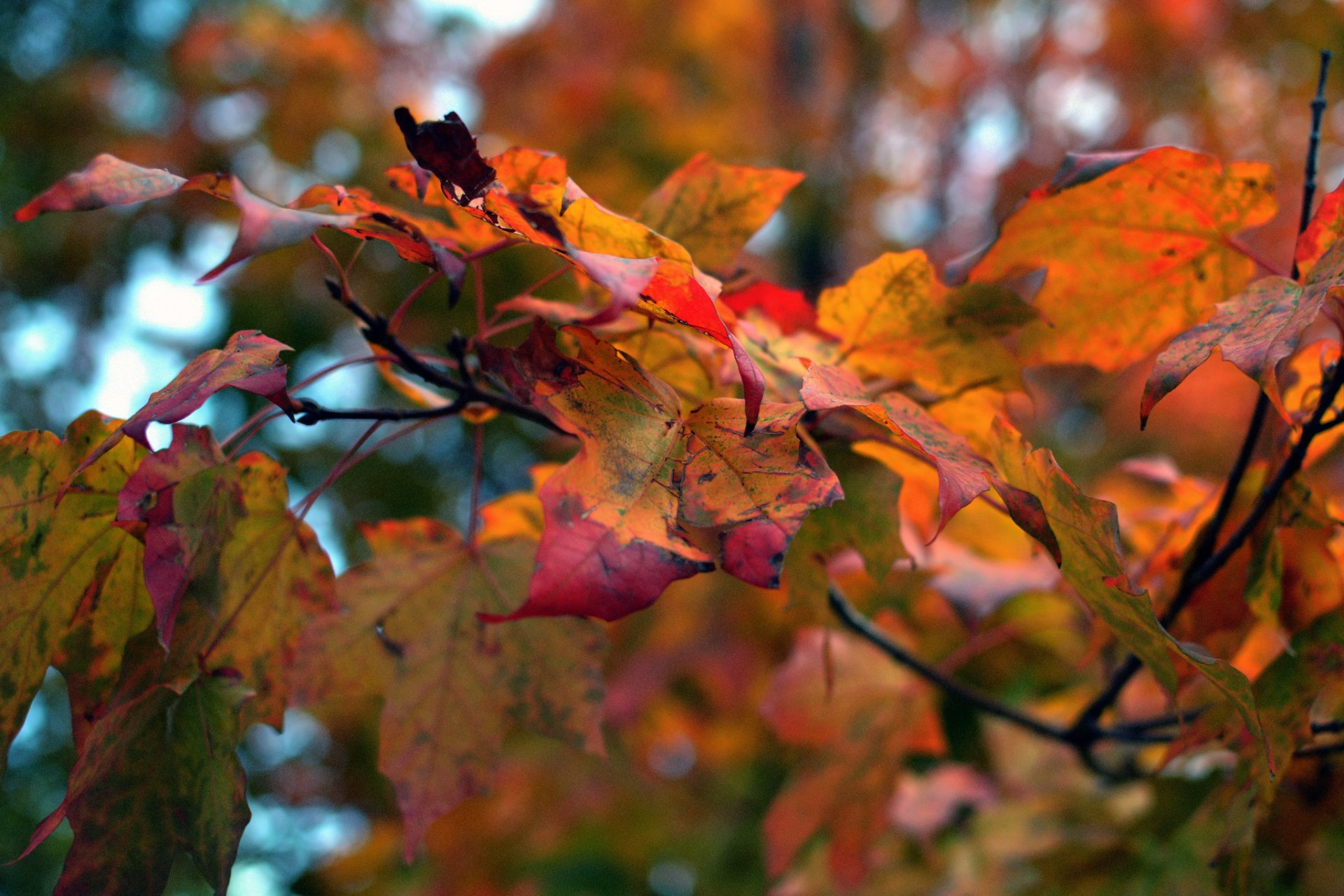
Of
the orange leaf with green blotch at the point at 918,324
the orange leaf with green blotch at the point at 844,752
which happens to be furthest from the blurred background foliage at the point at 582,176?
the orange leaf with green blotch at the point at 918,324

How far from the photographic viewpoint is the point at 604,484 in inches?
18.4

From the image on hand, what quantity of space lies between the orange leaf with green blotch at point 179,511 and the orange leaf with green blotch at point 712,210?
382 mm

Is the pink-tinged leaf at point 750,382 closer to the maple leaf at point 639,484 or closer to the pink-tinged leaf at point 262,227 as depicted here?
the maple leaf at point 639,484

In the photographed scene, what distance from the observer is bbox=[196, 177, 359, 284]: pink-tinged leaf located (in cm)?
41

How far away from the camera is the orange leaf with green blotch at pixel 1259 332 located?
493 millimetres

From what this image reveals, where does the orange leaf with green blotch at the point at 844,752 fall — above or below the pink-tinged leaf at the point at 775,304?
below

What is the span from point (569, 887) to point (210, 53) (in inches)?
146

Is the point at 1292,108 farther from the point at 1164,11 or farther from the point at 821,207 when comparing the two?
the point at 821,207

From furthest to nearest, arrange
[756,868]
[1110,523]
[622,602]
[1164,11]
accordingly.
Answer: [1164,11] → [756,868] → [1110,523] → [622,602]

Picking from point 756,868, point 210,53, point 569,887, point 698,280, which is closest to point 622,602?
point 698,280

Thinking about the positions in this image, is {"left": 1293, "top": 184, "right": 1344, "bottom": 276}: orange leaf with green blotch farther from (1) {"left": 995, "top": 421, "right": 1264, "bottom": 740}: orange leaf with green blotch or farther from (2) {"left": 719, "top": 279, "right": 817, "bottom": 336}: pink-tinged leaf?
(2) {"left": 719, "top": 279, "right": 817, "bottom": 336}: pink-tinged leaf

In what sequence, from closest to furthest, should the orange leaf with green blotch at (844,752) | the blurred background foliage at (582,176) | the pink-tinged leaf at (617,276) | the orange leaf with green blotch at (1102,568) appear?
1. the pink-tinged leaf at (617,276)
2. the orange leaf with green blotch at (1102,568)
3. the orange leaf with green blotch at (844,752)
4. the blurred background foliage at (582,176)

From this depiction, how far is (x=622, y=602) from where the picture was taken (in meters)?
0.41

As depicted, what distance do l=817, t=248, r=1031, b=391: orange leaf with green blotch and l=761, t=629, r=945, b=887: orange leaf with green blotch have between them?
1.31ft
